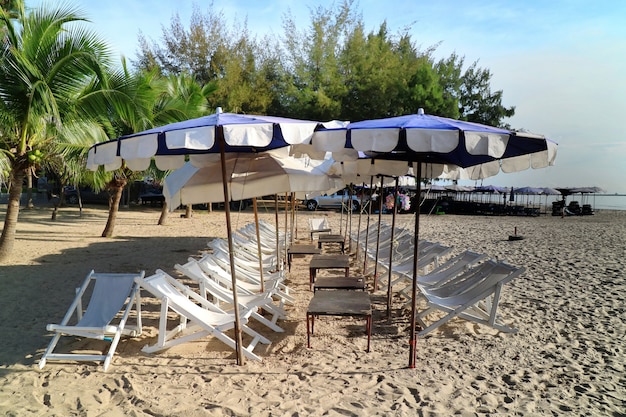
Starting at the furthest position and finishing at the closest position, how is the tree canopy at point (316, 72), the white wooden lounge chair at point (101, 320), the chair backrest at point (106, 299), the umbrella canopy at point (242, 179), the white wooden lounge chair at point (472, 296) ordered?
1. the tree canopy at point (316, 72)
2. the umbrella canopy at point (242, 179)
3. the white wooden lounge chair at point (472, 296)
4. the chair backrest at point (106, 299)
5. the white wooden lounge chair at point (101, 320)

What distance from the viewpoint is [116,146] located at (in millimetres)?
3682

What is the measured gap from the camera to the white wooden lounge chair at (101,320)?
3.85 m

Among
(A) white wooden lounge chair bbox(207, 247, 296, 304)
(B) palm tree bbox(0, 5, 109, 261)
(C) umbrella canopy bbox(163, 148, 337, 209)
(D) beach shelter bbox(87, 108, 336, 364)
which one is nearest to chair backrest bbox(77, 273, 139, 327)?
(C) umbrella canopy bbox(163, 148, 337, 209)

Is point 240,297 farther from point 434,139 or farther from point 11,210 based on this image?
point 11,210

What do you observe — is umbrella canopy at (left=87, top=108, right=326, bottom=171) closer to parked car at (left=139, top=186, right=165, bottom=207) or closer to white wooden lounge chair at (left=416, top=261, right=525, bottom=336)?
white wooden lounge chair at (left=416, top=261, right=525, bottom=336)

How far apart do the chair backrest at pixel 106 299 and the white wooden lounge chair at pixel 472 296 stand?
9.60 feet

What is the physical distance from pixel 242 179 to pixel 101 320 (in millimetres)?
2231

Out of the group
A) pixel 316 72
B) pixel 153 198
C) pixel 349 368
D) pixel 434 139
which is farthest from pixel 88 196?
pixel 434 139

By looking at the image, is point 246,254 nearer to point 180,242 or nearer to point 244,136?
point 244,136

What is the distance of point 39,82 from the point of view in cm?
732

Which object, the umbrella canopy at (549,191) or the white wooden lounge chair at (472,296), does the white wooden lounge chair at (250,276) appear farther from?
the umbrella canopy at (549,191)

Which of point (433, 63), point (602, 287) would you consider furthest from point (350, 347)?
point (433, 63)

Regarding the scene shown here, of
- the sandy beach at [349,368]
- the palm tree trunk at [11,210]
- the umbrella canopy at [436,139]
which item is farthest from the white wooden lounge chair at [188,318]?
the palm tree trunk at [11,210]

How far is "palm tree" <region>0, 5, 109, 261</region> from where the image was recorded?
7.48 metres
